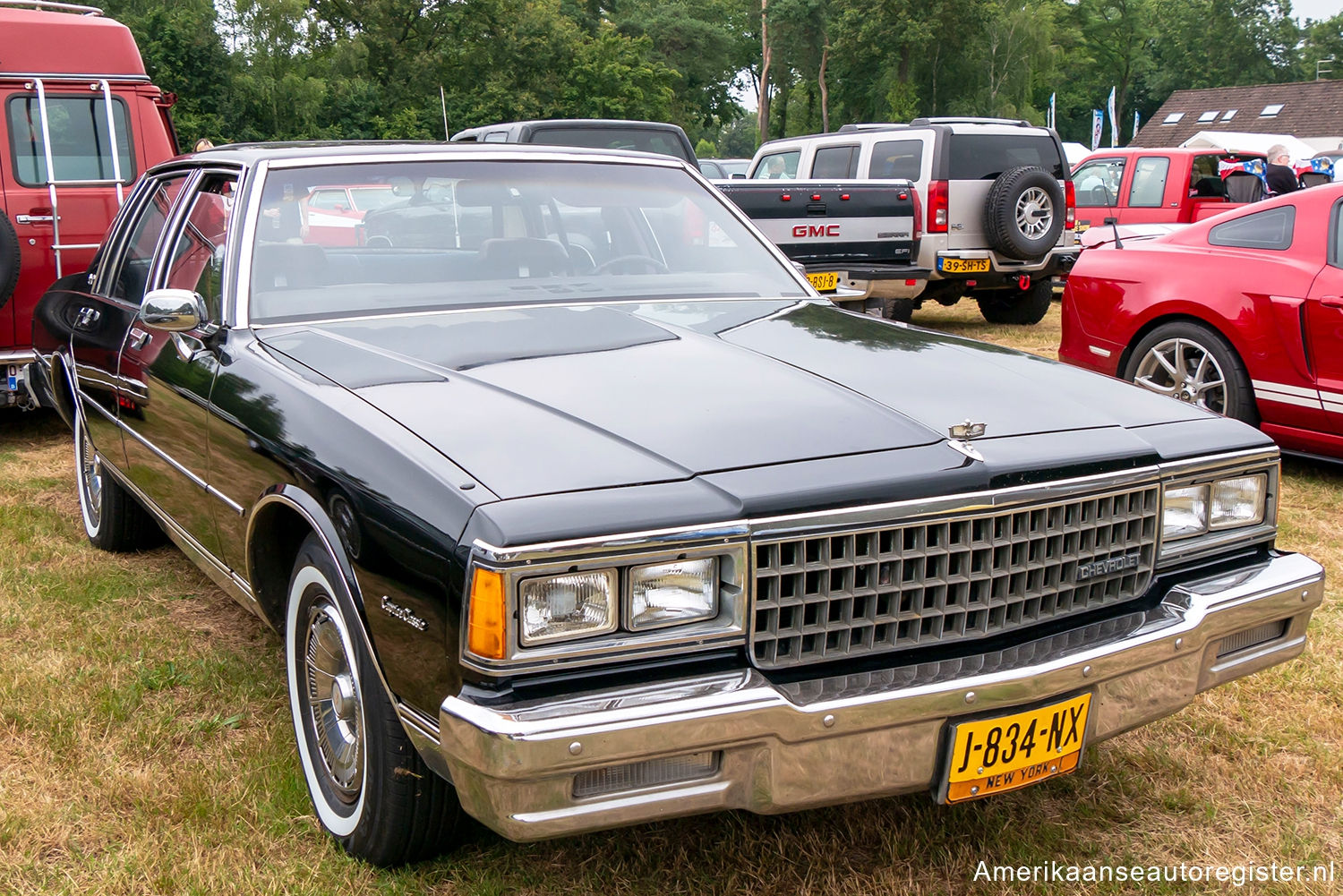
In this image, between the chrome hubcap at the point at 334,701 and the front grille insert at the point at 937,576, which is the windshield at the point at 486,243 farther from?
the front grille insert at the point at 937,576

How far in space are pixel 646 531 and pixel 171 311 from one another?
71.3 inches

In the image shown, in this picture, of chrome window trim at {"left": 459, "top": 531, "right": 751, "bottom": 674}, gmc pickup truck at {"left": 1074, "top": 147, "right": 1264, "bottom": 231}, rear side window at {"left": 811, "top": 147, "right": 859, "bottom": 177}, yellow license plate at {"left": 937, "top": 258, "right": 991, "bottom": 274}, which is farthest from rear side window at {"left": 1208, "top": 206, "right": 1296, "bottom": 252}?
gmc pickup truck at {"left": 1074, "top": 147, "right": 1264, "bottom": 231}

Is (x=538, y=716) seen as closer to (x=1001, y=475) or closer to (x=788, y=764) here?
(x=788, y=764)

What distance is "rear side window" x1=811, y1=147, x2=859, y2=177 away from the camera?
11.9 m

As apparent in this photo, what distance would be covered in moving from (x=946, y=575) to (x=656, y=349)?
1024 millimetres

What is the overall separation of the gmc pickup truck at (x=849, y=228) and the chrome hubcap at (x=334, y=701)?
7117 mm

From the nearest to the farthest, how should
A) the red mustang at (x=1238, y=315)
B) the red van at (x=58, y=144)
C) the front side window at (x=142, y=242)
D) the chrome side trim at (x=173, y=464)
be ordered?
the chrome side trim at (x=173, y=464), the front side window at (x=142, y=242), the red mustang at (x=1238, y=315), the red van at (x=58, y=144)

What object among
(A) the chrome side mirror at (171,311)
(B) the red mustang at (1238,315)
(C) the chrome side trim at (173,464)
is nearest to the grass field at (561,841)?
(C) the chrome side trim at (173,464)

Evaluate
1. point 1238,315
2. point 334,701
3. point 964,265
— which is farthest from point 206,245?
point 964,265

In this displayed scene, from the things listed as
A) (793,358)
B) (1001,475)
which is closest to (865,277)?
(793,358)

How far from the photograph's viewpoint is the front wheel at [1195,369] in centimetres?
589

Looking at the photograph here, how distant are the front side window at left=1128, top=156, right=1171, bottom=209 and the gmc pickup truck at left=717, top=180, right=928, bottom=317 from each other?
4827 mm

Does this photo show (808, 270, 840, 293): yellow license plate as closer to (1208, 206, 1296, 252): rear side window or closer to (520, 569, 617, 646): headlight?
(1208, 206, 1296, 252): rear side window

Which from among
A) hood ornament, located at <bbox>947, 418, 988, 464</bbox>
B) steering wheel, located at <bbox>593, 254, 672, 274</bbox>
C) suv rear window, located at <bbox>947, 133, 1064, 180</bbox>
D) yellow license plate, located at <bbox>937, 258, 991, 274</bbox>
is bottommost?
yellow license plate, located at <bbox>937, 258, 991, 274</bbox>
